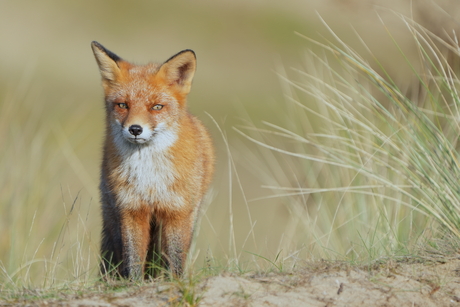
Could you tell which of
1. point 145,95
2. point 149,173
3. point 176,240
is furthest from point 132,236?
point 145,95

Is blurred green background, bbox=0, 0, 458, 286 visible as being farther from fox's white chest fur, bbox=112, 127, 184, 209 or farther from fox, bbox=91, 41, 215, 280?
fox's white chest fur, bbox=112, 127, 184, 209

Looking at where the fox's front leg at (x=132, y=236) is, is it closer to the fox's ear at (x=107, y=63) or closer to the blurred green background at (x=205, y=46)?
the fox's ear at (x=107, y=63)

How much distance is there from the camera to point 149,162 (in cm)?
419

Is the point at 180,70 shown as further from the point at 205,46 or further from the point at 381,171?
the point at 205,46

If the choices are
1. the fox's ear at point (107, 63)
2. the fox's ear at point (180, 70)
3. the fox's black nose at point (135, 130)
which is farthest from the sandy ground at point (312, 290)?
the fox's ear at point (107, 63)

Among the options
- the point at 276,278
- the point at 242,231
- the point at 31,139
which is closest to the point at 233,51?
the point at 242,231

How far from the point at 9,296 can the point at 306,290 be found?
5.23 feet

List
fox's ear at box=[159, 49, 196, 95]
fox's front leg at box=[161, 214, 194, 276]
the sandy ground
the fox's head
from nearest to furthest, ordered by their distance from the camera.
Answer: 1. the sandy ground
2. the fox's head
3. fox's front leg at box=[161, 214, 194, 276]
4. fox's ear at box=[159, 49, 196, 95]

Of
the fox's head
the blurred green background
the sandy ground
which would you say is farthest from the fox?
the blurred green background

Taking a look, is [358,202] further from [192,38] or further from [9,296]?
[192,38]

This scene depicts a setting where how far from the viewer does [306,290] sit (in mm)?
3027

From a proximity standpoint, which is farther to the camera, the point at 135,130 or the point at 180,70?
the point at 180,70

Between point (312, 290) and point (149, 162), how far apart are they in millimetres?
1707

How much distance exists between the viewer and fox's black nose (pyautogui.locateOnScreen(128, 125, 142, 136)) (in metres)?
3.98
